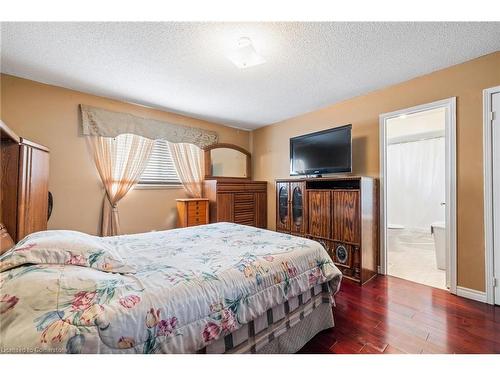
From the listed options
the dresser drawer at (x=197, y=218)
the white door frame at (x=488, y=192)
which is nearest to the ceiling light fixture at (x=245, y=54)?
the white door frame at (x=488, y=192)

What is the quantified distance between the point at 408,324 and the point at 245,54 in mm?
2646

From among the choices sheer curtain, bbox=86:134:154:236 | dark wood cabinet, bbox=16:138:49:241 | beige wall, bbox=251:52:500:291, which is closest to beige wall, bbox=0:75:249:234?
sheer curtain, bbox=86:134:154:236

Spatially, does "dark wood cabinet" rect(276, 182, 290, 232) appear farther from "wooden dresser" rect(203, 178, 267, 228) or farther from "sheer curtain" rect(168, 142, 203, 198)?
"sheer curtain" rect(168, 142, 203, 198)

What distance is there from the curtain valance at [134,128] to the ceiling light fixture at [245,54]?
2004 mm

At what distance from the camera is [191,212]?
3.54m

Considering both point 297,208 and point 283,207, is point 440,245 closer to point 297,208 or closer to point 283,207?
point 297,208

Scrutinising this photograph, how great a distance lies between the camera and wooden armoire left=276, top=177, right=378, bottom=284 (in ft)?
8.45

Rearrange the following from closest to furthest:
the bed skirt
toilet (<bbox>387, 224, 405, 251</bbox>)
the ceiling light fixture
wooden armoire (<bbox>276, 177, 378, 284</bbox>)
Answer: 1. the bed skirt
2. the ceiling light fixture
3. wooden armoire (<bbox>276, 177, 378, 284</bbox>)
4. toilet (<bbox>387, 224, 405, 251</bbox>)

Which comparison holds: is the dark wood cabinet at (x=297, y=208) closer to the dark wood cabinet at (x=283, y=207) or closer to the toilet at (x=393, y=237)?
the dark wood cabinet at (x=283, y=207)

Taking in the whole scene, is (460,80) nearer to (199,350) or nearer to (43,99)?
(199,350)

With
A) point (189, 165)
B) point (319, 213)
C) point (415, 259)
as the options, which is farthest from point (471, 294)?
point (189, 165)

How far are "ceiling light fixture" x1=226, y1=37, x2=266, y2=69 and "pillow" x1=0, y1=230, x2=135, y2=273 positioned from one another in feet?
5.93

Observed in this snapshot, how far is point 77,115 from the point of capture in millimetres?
2836
